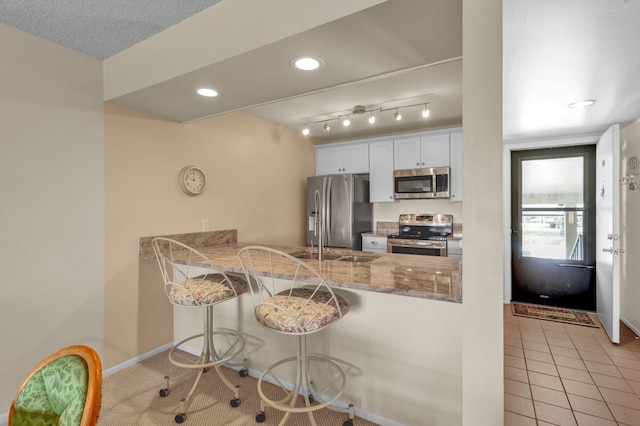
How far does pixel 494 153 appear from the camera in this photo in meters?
1.15

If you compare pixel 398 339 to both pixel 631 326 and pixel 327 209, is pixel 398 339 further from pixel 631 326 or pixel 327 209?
pixel 631 326

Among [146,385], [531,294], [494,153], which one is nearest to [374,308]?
[494,153]

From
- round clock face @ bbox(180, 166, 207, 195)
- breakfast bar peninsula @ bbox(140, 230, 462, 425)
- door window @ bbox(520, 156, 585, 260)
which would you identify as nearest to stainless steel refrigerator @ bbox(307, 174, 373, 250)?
round clock face @ bbox(180, 166, 207, 195)

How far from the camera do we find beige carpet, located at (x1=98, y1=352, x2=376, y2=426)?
75.8 inches

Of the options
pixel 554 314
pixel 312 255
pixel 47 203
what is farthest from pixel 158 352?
pixel 554 314

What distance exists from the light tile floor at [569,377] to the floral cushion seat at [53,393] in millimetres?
2361

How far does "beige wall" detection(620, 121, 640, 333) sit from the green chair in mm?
4501

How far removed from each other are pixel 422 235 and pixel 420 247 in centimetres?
56

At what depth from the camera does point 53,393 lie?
0.90 m

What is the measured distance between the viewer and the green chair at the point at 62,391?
32.2 inches

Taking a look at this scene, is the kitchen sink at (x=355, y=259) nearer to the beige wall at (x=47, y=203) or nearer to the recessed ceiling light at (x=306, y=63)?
the recessed ceiling light at (x=306, y=63)

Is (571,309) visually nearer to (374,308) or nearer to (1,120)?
(374,308)

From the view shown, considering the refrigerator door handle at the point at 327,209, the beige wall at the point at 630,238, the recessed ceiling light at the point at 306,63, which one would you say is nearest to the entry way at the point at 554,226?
the beige wall at the point at 630,238

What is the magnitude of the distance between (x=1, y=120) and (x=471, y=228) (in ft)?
8.73
